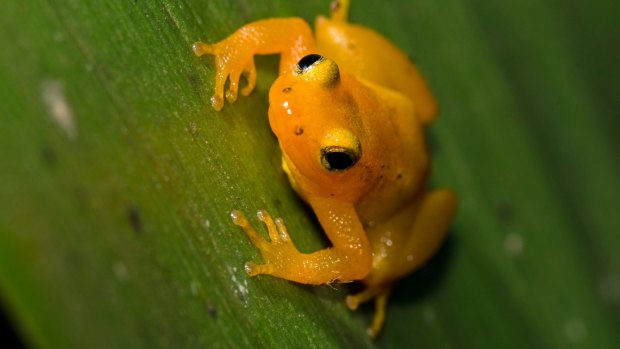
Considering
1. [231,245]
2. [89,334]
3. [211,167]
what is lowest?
[89,334]

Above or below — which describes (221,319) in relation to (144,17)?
below

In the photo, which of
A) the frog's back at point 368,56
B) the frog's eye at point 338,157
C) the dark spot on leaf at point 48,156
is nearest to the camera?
the frog's eye at point 338,157

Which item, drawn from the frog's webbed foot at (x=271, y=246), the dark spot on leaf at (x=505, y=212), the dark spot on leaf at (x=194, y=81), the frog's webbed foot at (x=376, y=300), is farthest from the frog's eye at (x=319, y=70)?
the dark spot on leaf at (x=505, y=212)

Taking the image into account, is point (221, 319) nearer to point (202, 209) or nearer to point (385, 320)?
point (202, 209)

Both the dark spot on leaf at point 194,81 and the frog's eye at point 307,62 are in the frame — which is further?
the frog's eye at point 307,62

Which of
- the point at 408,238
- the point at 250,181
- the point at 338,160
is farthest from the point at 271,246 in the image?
the point at 408,238

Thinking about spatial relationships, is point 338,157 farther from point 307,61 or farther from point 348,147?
point 307,61

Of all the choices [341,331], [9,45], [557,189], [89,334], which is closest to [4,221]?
[89,334]

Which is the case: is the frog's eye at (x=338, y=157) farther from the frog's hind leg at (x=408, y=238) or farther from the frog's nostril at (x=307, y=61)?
the frog's hind leg at (x=408, y=238)
